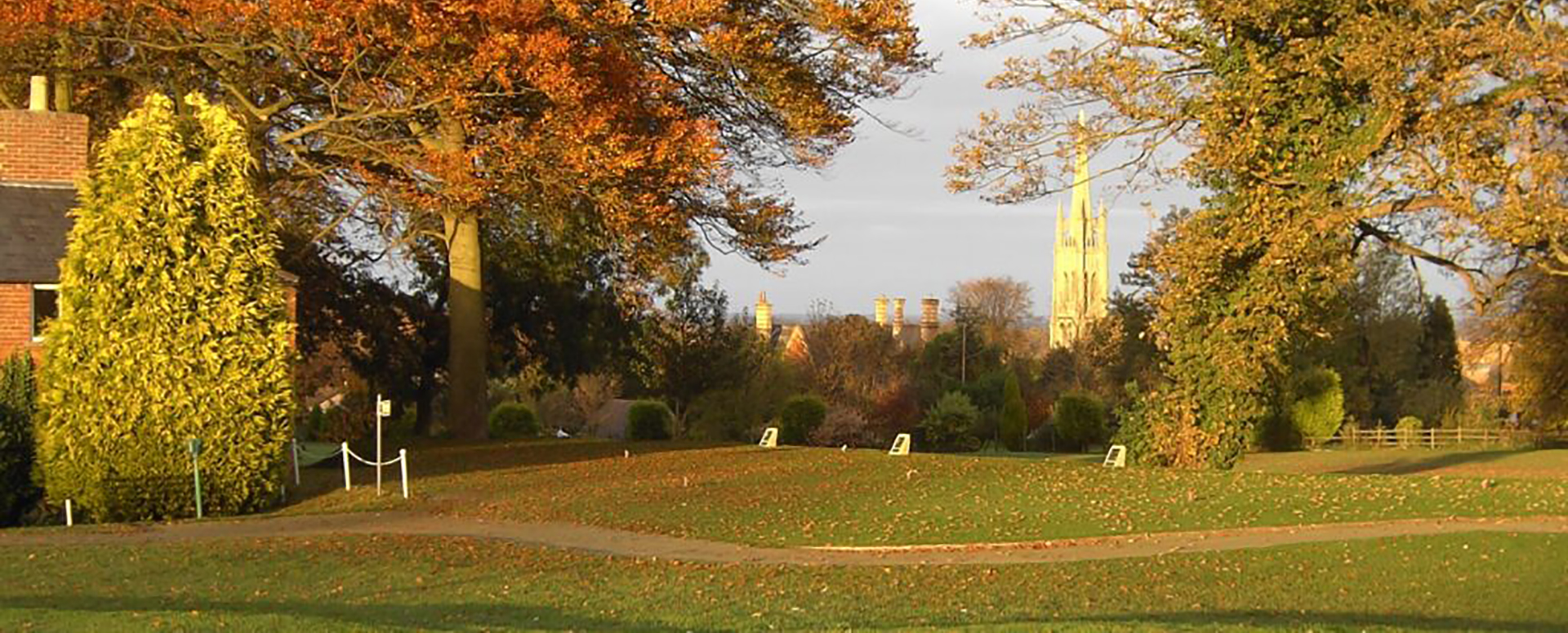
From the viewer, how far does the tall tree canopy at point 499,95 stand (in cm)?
2575

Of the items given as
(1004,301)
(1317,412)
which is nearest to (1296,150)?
(1317,412)

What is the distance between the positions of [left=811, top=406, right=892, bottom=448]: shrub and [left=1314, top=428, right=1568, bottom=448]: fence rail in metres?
17.7

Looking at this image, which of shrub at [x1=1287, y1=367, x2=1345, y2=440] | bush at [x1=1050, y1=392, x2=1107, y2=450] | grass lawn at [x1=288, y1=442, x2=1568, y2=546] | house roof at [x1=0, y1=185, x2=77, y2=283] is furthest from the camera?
shrub at [x1=1287, y1=367, x2=1345, y2=440]

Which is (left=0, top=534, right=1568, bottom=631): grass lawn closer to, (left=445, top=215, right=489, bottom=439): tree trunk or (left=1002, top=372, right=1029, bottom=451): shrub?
(left=445, top=215, right=489, bottom=439): tree trunk

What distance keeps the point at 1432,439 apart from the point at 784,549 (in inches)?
1791

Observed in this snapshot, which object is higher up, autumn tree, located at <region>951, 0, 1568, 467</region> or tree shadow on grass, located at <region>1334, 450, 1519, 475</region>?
autumn tree, located at <region>951, 0, 1568, 467</region>

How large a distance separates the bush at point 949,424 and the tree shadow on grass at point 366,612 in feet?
137

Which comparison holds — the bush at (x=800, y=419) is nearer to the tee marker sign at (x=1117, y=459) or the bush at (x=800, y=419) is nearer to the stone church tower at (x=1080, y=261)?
the tee marker sign at (x=1117, y=459)

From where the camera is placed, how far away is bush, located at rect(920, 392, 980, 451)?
176ft

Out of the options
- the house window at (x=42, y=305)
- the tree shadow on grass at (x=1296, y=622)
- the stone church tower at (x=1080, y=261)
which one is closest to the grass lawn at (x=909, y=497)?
the house window at (x=42, y=305)

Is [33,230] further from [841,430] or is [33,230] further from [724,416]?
[841,430]

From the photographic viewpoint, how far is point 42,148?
23047 mm

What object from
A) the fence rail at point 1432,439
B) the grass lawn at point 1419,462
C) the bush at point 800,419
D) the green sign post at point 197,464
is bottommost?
the fence rail at point 1432,439

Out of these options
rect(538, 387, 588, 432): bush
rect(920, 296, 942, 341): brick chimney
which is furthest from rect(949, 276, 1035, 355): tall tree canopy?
rect(538, 387, 588, 432): bush
